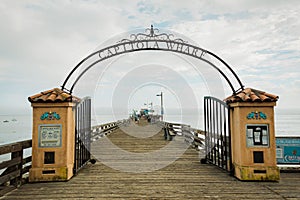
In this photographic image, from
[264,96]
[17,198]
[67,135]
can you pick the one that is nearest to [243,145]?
[264,96]

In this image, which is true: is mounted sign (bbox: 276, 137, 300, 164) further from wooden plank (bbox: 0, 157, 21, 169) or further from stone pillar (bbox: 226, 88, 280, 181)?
wooden plank (bbox: 0, 157, 21, 169)

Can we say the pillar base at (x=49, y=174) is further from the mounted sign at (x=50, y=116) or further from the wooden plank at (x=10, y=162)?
the mounted sign at (x=50, y=116)

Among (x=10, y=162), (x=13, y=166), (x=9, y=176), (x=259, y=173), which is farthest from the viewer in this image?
(x=259, y=173)

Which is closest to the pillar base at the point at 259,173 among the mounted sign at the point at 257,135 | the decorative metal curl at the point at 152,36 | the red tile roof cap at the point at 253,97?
the mounted sign at the point at 257,135

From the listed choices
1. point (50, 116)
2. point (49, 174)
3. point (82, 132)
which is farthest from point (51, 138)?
point (82, 132)

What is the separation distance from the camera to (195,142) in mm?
10141

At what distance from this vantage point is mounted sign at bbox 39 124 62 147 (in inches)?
201

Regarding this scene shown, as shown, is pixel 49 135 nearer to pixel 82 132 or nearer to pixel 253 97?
pixel 82 132

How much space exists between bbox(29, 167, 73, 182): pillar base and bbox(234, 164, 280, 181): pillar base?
12.5ft

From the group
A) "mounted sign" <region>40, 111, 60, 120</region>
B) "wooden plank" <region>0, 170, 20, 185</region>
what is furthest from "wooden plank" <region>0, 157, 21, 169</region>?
"mounted sign" <region>40, 111, 60, 120</region>

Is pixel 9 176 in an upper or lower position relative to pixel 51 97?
lower

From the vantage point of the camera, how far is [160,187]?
14.9 feet

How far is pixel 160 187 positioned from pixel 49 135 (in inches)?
105

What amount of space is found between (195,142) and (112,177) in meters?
5.59
